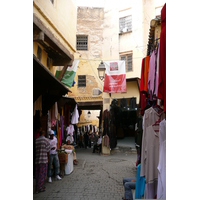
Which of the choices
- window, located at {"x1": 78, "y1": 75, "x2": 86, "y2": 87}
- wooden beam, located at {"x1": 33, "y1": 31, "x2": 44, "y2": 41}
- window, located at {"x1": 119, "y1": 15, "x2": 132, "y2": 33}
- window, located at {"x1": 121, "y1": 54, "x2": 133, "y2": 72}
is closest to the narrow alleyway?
wooden beam, located at {"x1": 33, "y1": 31, "x2": 44, "y2": 41}

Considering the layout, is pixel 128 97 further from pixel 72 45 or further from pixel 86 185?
pixel 86 185

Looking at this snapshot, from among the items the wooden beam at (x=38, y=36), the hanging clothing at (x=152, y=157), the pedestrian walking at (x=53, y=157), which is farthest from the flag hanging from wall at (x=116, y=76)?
the hanging clothing at (x=152, y=157)

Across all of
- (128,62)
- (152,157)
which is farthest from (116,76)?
(152,157)

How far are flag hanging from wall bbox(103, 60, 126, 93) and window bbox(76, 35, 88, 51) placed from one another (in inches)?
246

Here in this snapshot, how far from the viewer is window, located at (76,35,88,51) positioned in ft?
63.7

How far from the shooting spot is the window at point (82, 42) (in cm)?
1942

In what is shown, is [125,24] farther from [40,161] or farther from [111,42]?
[40,161]

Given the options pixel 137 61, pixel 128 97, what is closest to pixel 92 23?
pixel 137 61

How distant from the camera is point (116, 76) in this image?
13.8 meters

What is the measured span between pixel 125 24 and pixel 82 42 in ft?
15.2

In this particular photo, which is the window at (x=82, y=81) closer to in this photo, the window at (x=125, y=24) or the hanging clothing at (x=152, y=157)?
the window at (x=125, y=24)

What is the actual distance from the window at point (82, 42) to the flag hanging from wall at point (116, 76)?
6246 millimetres

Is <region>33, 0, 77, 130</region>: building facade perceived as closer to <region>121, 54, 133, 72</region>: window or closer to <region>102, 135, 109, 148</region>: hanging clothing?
<region>121, 54, 133, 72</region>: window
